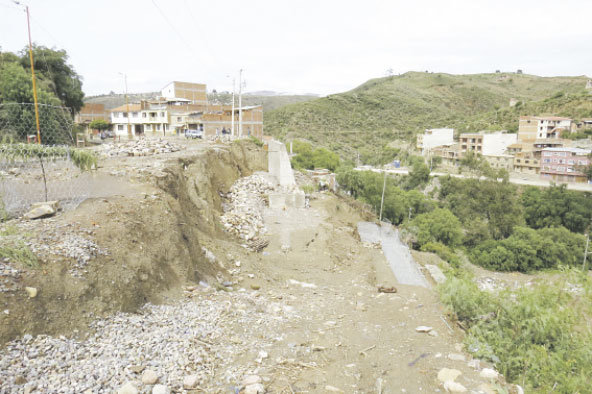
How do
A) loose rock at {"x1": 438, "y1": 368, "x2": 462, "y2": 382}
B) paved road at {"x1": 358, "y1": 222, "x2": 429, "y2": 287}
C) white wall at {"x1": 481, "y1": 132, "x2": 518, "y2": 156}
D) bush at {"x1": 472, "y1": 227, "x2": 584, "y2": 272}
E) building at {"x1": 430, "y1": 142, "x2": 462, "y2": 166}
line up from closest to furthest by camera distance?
loose rock at {"x1": 438, "y1": 368, "x2": 462, "y2": 382}
paved road at {"x1": 358, "y1": 222, "x2": 429, "y2": 287}
bush at {"x1": 472, "y1": 227, "x2": 584, "y2": 272}
white wall at {"x1": 481, "y1": 132, "x2": 518, "y2": 156}
building at {"x1": 430, "y1": 142, "x2": 462, "y2": 166}

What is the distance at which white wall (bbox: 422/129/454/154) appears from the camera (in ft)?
173

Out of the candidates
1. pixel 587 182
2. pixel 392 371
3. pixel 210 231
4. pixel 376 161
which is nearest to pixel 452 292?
pixel 392 371

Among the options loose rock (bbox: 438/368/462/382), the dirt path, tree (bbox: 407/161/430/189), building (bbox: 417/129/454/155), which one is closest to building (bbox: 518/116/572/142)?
building (bbox: 417/129/454/155)

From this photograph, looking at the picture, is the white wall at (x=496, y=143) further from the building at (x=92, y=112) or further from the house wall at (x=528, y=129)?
the building at (x=92, y=112)

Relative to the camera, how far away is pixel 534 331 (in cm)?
529

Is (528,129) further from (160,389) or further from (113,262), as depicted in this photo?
(160,389)

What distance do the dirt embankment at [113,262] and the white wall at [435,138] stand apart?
48.6 m

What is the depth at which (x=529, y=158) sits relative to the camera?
43.2 metres

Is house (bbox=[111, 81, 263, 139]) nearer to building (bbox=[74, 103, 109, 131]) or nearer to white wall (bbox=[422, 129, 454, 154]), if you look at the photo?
building (bbox=[74, 103, 109, 131])

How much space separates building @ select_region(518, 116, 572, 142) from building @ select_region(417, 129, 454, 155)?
899 cm

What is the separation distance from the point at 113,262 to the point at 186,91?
116 ft

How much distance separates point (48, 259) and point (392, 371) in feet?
15.0

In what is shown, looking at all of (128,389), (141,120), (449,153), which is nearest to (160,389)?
(128,389)

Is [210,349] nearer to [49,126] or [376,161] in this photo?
[49,126]
